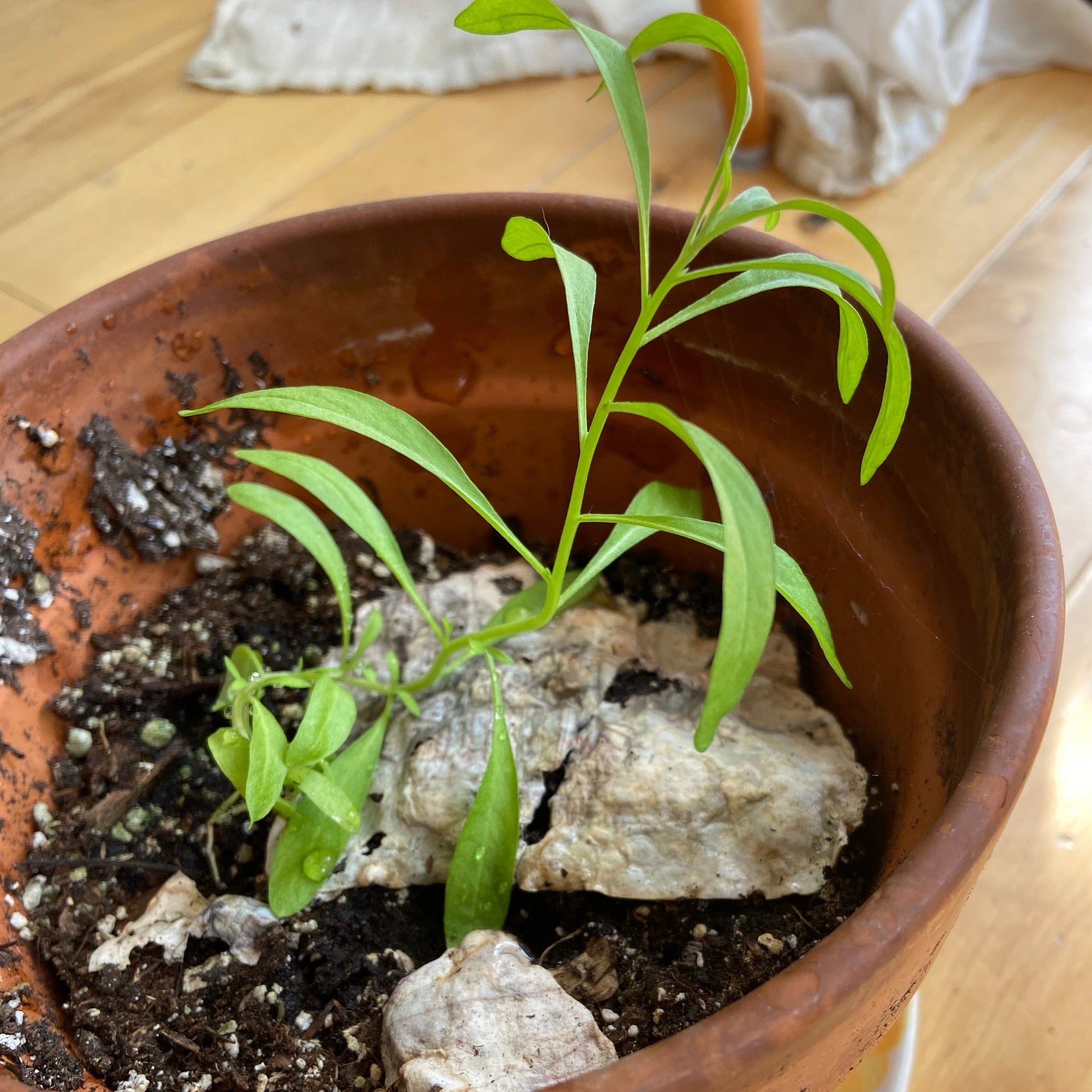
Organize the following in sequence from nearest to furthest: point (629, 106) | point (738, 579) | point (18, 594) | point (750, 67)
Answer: point (738, 579) < point (629, 106) < point (18, 594) < point (750, 67)

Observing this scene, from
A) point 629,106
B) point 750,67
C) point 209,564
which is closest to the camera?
point 629,106

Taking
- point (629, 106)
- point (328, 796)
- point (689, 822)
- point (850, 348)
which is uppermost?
point (629, 106)

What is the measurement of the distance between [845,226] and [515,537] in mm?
260

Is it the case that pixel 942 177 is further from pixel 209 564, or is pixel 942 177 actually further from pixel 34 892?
pixel 34 892

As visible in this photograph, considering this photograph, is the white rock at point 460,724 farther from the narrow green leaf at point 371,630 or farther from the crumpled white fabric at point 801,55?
the crumpled white fabric at point 801,55

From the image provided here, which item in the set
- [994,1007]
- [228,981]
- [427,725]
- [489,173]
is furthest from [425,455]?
[489,173]

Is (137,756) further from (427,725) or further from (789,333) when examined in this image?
(789,333)

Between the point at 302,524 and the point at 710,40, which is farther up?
the point at 710,40

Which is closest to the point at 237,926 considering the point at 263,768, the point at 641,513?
the point at 263,768

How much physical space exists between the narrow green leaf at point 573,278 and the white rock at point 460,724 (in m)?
0.22

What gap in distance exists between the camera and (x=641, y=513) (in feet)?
2.09

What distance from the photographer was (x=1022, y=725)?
1.49 ft

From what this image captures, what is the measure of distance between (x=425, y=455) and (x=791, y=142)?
2.86ft

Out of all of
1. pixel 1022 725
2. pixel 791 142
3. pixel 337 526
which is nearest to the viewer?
pixel 1022 725
